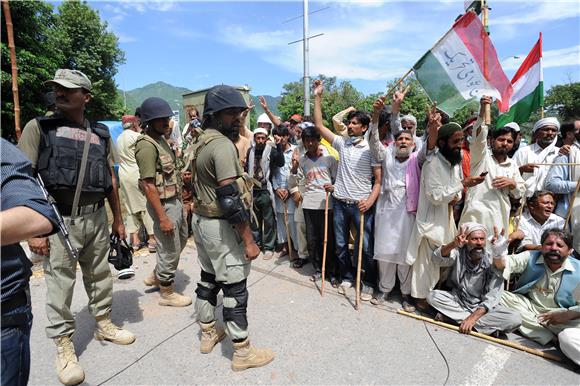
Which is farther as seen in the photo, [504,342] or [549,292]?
[549,292]

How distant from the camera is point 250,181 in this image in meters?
2.67

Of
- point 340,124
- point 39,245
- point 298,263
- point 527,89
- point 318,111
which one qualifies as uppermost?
point 527,89

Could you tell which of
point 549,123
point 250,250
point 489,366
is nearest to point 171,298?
point 250,250

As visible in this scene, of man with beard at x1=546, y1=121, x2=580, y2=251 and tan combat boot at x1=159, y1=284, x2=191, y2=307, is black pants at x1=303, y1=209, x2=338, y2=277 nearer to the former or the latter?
tan combat boot at x1=159, y1=284, x2=191, y2=307

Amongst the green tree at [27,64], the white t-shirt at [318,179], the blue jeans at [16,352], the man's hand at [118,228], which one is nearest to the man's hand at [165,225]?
the man's hand at [118,228]

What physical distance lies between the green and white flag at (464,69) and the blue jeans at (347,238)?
4.80ft

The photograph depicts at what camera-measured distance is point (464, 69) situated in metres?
3.44

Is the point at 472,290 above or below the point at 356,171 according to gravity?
below

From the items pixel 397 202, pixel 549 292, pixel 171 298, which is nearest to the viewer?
pixel 549 292

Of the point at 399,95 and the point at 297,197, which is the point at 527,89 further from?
the point at 297,197

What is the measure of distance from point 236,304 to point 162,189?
5.23 ft

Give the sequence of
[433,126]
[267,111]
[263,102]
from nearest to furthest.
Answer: [433,126], [263,102], [267,111]

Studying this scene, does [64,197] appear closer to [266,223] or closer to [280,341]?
[280,341]

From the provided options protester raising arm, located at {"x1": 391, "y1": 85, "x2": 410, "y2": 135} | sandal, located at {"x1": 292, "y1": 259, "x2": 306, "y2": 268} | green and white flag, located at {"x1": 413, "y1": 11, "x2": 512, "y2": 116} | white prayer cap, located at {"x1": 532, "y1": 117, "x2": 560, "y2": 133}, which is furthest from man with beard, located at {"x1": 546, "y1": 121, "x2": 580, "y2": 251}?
sandal, located at {"x1": 292, "y1": 259, "x2": 306, "y2": 268}
